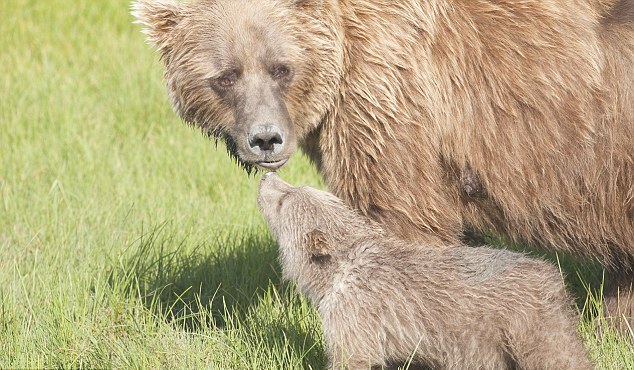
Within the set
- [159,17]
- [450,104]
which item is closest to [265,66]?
[159,17]

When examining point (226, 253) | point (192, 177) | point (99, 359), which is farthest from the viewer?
point (192, 177)

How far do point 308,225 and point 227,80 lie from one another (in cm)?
101

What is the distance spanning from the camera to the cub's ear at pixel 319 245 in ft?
17.4

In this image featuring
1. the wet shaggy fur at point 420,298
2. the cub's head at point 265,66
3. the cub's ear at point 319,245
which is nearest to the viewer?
the wet shaggy fur at point 420,298

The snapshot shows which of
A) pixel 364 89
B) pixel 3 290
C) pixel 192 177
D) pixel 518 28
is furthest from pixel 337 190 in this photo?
pixel 192 177

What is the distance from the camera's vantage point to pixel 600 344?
18.7 feet

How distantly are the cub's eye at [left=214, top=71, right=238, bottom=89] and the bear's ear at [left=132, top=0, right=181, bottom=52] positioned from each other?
1.64 ft

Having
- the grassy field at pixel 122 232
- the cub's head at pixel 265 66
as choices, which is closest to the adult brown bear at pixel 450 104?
the cub's head at pixel 265 66

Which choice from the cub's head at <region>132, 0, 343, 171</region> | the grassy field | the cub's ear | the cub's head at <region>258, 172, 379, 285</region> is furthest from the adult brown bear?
the grassy field

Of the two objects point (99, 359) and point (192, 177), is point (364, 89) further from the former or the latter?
point (192, 177)

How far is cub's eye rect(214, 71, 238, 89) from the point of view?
5602 mm

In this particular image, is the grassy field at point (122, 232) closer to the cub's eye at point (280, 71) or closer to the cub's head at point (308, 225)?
the cub's head at point (308, 225)

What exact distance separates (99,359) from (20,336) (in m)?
0.50

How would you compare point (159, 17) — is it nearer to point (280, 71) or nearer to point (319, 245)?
point (280, 71)
